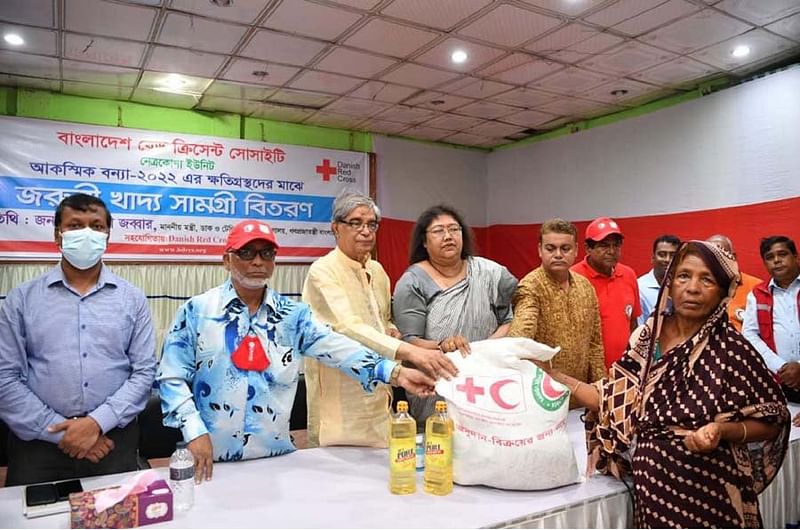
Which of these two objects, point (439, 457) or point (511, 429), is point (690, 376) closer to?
point (511, 429)

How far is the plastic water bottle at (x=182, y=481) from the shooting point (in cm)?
138

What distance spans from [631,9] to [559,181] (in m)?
2.90

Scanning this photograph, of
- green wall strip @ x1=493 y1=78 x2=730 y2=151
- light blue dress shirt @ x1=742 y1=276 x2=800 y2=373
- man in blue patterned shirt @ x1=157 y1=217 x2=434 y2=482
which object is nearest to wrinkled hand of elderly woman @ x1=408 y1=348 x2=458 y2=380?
man in blue patterned shirt @ x1=157 y1=217 x2=434 y2=482

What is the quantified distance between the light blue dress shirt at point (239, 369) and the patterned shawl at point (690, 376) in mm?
679

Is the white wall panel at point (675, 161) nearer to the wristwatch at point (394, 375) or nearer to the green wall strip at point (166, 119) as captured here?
the green wall strip at point (166, 119)

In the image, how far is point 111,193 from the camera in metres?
5.12

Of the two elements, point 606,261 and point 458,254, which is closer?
point 458,254

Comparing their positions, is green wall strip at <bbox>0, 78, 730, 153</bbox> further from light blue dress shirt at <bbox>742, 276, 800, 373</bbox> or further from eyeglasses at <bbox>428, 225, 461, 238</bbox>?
eyeglasses at <bbox>428, 225, 461, 238</bbox>

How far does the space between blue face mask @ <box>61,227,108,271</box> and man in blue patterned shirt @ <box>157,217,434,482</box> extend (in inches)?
22.7

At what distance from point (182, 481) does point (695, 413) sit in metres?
1.33

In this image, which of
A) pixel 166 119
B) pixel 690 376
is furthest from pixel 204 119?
pixel 690 376

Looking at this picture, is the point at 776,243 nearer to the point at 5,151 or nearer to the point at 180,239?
the point at 180,239

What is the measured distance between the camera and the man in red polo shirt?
3006 mm

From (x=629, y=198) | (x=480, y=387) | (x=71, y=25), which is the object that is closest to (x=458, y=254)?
(x=480, y=387)
